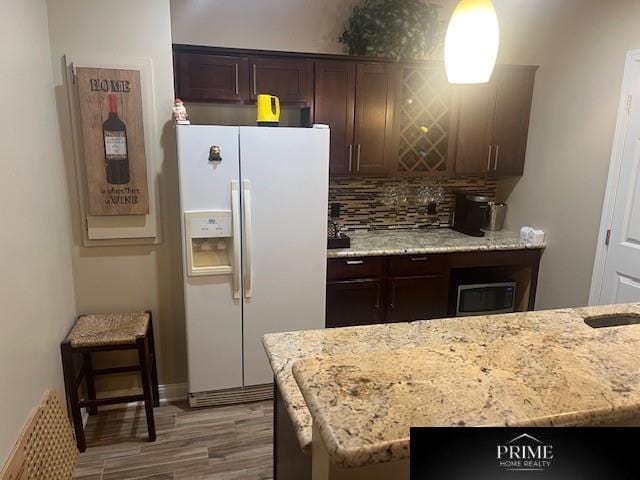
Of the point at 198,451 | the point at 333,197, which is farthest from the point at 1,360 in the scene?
the point at 333,197

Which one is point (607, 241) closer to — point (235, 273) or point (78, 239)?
point (235, 273)

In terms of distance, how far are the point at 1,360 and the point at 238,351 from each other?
131cm

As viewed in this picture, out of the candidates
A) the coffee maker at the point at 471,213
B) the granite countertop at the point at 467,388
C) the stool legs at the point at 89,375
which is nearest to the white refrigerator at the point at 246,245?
the stool legs at the point at 89,375

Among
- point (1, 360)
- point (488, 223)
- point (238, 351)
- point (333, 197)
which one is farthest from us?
point (488, 223)

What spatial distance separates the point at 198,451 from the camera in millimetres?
2412

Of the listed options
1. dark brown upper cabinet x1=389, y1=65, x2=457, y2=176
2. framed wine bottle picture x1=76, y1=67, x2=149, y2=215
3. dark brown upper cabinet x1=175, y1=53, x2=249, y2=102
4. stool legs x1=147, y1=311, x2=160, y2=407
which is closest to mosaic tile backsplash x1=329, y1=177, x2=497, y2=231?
dark brown upper cabinet x1=389, y1=65, x2=457, y2=176

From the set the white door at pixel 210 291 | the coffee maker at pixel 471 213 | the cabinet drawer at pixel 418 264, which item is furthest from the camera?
the coffee maker at pixel 471 213

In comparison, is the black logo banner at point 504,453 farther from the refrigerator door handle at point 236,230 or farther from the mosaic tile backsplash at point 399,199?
the mosaic tile backsplash at point 399,199

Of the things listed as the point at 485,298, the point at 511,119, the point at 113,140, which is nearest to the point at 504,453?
the point at 113,140

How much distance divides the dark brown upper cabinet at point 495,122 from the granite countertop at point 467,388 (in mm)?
2628

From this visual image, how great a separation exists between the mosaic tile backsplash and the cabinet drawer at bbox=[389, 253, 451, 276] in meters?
0.65

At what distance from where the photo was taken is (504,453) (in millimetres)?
588

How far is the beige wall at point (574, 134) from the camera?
2.83 m

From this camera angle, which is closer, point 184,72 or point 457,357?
point 457,357
